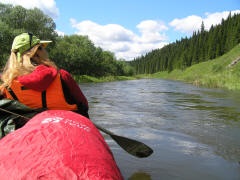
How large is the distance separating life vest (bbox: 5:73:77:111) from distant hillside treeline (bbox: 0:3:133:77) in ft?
109

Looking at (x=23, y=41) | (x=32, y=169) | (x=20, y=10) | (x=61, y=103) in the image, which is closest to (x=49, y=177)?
(x=32, y=169)

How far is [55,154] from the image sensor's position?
1.81 m

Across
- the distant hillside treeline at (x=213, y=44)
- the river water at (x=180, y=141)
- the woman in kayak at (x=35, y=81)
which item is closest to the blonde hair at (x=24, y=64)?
the woman in kayak at (x=35, y=81)

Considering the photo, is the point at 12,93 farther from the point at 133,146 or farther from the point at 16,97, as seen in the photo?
the point at 133,146

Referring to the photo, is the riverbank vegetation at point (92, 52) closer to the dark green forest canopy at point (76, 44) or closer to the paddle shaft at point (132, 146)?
the dark green forest canopy at point (76, 44)

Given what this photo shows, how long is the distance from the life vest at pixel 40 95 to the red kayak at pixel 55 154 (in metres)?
0.68

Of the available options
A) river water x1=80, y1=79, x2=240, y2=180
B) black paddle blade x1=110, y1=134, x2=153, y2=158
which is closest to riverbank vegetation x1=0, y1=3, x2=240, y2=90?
river water x1=80, y1=79, x2=240, y2=180

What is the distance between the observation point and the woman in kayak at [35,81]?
2889 mm

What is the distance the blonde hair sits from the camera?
9.87 feet

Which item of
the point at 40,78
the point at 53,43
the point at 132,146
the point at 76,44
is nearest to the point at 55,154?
the point at 40,78

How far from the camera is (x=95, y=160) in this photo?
184 centimetres

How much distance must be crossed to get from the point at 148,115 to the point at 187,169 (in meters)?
4.68

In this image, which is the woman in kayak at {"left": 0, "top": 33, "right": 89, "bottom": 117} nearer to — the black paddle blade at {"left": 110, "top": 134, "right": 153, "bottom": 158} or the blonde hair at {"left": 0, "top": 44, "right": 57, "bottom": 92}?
the blonde hair at {"left": 0, "top": 44, "right": 57, "bottom": 92}

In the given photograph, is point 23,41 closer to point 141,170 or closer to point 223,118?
point 141,170
